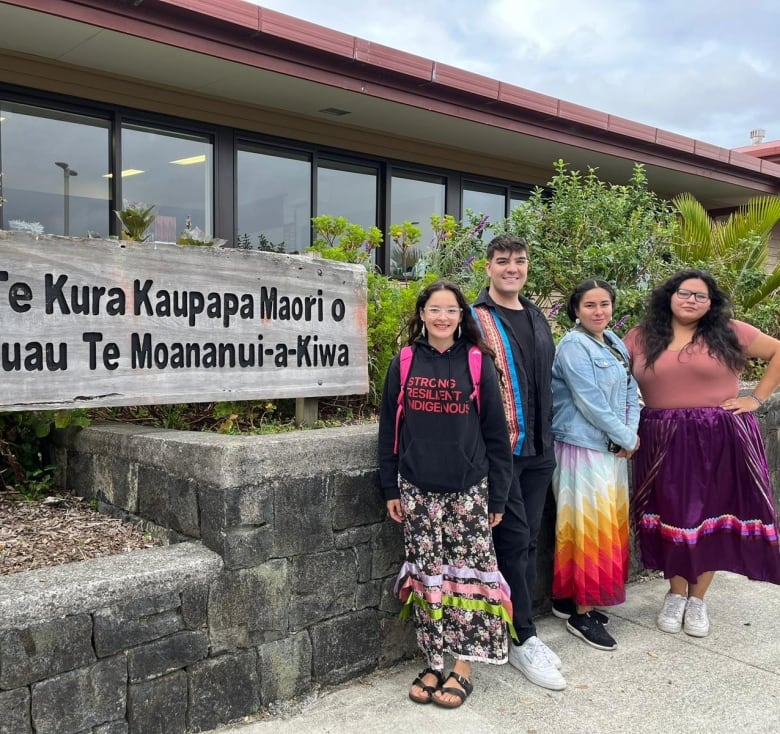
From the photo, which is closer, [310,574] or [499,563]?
[310,574]

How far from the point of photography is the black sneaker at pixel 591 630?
3256mm

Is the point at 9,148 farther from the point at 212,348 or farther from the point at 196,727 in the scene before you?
the point at 196,727

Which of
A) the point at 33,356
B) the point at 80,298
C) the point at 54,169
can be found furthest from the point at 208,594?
the point at 54,169

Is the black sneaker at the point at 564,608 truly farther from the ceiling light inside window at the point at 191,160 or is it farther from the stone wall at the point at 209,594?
the ceiling light inside window at the point at 191,160

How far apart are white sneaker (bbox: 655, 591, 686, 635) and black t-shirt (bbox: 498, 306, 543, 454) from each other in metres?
1.19

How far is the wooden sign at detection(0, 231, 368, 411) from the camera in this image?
2482 millimetres

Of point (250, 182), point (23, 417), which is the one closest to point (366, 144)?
point (250, 182)

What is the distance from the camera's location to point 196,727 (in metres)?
2.46

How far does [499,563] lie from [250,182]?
5.30m

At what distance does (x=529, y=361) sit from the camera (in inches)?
118

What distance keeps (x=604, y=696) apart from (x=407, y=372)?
1453 mm

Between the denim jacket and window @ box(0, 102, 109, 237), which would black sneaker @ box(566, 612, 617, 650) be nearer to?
the denim jacket

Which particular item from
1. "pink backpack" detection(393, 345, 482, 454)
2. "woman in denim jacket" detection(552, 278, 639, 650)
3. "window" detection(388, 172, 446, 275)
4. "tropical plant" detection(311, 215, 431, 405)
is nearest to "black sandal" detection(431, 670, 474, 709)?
"woman in denim jacket" detection(552, 278, 639, 650)

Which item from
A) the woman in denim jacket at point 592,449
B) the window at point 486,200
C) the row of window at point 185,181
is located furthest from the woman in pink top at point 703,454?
the window at point 486,200
